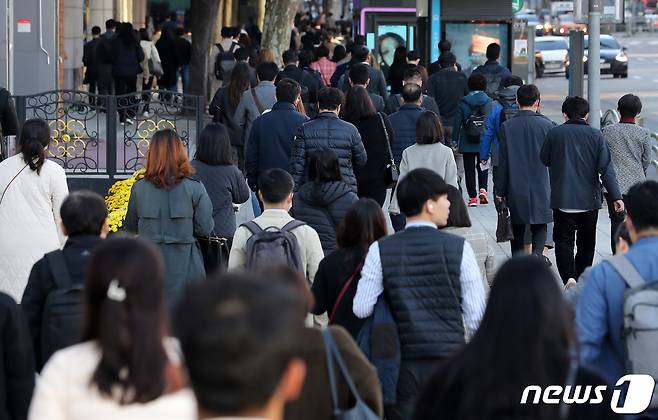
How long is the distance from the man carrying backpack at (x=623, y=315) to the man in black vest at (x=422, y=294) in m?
0.77

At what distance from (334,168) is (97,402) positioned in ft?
16.6

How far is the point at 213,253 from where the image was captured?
29.3 ft

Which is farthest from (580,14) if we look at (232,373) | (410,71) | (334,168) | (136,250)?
(232,373)

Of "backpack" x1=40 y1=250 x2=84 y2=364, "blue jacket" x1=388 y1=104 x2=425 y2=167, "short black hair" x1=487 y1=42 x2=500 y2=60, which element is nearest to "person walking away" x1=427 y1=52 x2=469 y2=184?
"short black hair" x1=487 y1=42 x2=500 y2=60

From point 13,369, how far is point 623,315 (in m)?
2.14

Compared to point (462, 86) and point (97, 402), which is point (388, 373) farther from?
point (462, 86)

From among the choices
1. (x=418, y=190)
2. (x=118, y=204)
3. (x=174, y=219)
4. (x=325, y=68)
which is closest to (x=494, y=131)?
(x=118, y=204)

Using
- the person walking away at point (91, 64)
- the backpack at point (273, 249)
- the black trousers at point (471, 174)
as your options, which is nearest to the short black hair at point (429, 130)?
the backpack at point (273, 249)

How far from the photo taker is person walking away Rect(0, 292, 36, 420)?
495 cm

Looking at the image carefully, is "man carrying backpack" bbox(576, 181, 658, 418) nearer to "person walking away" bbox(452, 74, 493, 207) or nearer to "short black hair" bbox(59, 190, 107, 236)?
"short black hair" bbox(59, 190, 107, 236)

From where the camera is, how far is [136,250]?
3.98 meters

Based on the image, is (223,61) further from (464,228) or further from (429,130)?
(464,228)

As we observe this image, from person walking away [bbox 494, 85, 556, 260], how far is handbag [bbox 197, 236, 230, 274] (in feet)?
10.1

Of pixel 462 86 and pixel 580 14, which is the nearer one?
pixel 580 14
